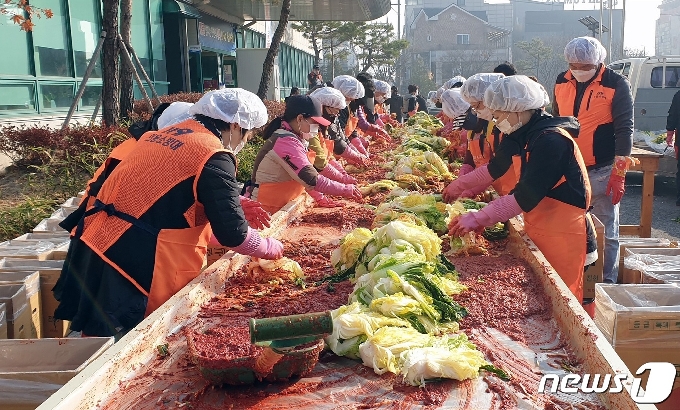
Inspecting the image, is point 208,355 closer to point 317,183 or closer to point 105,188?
point 105,188

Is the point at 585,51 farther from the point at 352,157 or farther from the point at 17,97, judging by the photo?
the point at 17,97

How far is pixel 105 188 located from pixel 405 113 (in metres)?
22.8

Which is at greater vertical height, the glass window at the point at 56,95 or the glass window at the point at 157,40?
the glass window at the point at 157,40

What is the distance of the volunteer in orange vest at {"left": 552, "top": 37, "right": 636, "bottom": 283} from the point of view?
19.3 ft

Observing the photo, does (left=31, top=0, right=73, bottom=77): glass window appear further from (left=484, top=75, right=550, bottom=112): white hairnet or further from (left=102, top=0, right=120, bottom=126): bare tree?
(left=484, top=75, right=550, bottom=112): white hairnet

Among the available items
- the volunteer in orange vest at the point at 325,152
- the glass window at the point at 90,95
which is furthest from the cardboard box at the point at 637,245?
the glass window at the point at 90,95

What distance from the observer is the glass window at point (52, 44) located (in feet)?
39.1

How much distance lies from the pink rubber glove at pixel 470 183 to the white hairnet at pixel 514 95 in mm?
1183

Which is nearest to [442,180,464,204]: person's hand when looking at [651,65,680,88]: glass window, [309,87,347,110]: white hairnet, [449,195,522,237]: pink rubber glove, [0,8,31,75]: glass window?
[449,195,522,237]: pink rubber glove

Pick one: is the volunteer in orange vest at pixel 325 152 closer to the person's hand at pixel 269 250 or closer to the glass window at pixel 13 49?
the person's hand at pixel 269 250

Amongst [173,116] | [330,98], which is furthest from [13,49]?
[173,116]

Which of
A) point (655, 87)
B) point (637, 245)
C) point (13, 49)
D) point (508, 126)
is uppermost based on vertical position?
point (13, 49)

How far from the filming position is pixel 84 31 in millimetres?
14047

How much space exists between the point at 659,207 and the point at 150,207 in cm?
1084
